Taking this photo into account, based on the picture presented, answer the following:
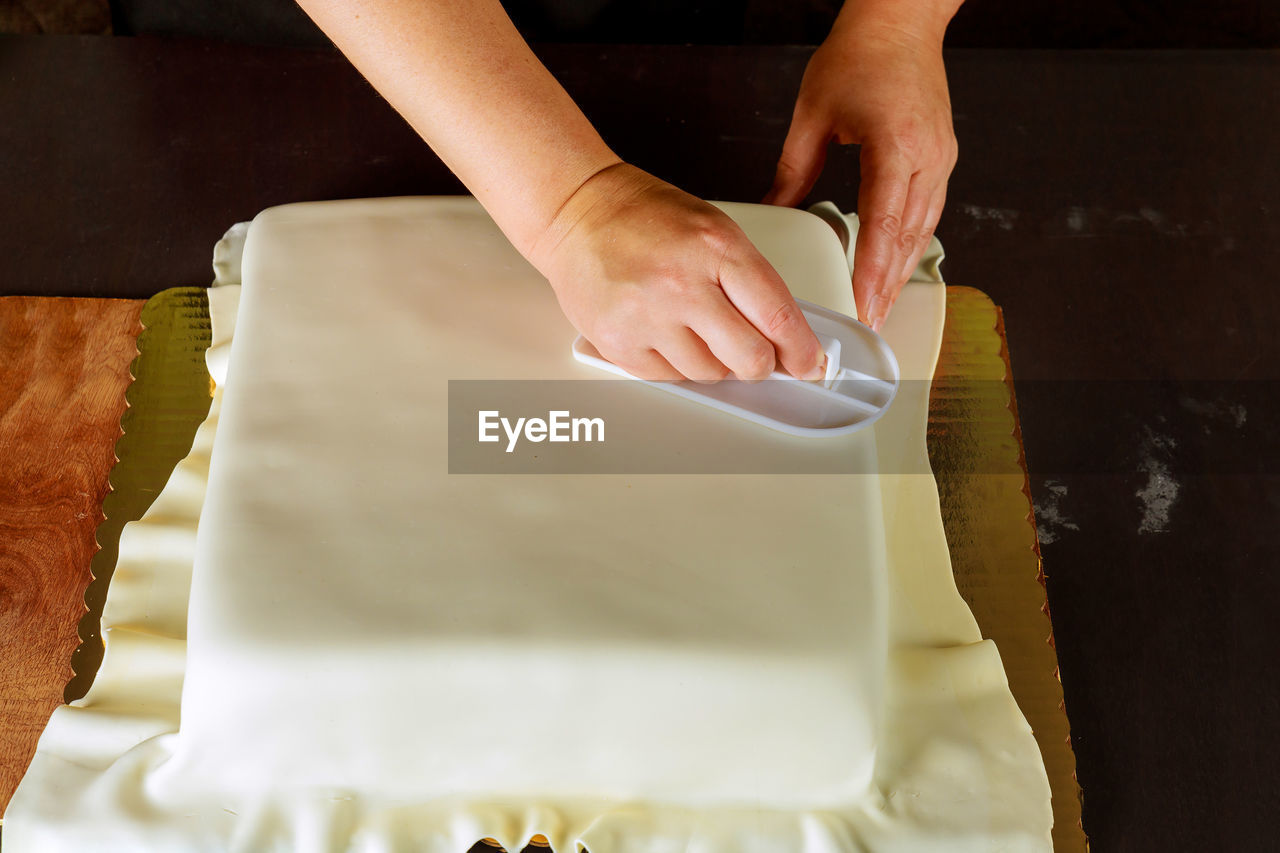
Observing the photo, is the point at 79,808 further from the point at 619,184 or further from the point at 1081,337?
the point at 1081,337

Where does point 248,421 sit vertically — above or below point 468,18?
below

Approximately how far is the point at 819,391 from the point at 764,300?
4.3 inches

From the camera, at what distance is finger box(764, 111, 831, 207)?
0.75 meters

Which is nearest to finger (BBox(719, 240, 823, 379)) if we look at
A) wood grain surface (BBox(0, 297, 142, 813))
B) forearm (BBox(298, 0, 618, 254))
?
forearm (BBox(298, 0, 618, 254))

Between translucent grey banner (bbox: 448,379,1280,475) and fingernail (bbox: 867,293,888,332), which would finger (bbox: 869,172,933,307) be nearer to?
fingernail (bbox: 867,293,888,332)

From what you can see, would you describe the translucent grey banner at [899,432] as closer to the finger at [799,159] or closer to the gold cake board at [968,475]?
the gold cake board at [968,475]

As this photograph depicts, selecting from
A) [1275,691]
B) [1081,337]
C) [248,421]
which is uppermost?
[248,421]

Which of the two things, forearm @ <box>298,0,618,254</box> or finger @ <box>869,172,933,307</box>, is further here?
finger @ <box>869,172,933,307</box>

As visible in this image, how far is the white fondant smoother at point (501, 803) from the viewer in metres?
0.59

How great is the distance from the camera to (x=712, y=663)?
56 cm

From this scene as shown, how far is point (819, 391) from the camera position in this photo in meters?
0.64

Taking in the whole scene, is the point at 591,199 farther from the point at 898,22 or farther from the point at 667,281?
the point at 898,22

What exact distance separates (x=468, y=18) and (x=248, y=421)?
0.29 metres

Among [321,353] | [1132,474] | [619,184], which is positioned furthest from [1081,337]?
[321,353]
